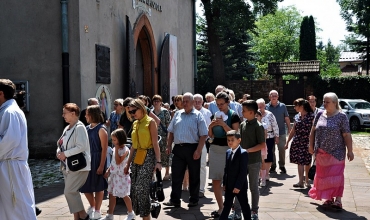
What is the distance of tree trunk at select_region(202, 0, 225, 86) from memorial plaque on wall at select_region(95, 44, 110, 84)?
620 inches

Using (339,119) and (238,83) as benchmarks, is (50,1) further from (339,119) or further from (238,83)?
(238,83)

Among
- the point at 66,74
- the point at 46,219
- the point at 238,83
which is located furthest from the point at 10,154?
the point at 238,83

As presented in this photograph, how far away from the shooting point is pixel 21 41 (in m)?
13.6

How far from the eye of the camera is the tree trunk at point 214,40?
3055cm

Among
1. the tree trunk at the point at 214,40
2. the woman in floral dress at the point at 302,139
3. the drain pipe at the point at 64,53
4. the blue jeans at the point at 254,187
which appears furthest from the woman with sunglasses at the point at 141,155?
the tree trunk at the point at 214,40

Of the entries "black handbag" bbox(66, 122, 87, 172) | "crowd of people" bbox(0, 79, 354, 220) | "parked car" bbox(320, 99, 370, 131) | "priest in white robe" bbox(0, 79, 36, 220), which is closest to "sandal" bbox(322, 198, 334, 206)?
"crowd of people" bbox(0, 79, 354, 220)

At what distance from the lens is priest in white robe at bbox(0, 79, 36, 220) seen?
531 centimetres

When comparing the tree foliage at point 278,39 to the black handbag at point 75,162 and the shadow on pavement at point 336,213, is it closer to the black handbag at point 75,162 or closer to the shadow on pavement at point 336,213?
the shadow on pavement at point 336,213

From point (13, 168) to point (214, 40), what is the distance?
27.6 m

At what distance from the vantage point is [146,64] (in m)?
19.4

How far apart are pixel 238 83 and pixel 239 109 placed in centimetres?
2520

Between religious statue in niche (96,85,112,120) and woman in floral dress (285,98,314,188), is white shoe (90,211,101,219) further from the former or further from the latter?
religious statue in niche (96,85,112,120)

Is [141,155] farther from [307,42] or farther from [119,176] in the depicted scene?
[307,42]

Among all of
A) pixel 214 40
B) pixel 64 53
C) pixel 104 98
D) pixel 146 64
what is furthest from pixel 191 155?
pixel 214 40
